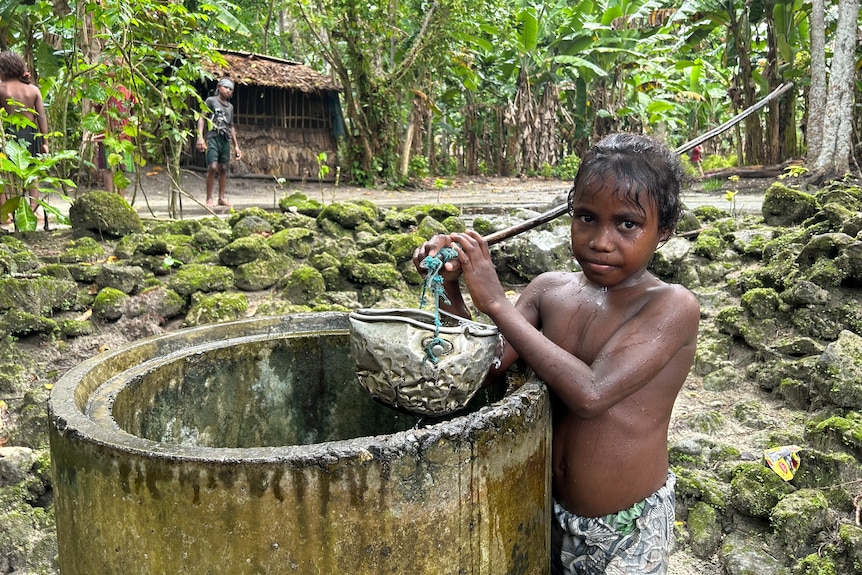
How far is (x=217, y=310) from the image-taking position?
3.84 meters

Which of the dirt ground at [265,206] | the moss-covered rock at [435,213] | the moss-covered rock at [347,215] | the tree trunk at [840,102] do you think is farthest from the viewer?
the tree trunk at [840,102]

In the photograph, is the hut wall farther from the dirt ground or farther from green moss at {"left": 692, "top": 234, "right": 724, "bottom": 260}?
green moss at {"left": 692, "top": 234, "right": 724, "bottom": 260}

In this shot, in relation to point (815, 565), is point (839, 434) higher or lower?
higher

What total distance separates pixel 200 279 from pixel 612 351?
3210mm

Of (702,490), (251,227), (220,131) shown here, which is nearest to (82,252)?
(251,227)

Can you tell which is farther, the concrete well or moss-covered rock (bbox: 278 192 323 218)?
moss-covered rock (bbox: 278 192 323 218)

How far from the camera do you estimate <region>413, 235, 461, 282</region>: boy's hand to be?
1.50 meters

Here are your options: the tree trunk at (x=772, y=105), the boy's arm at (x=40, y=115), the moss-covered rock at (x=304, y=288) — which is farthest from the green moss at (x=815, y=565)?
the tree trunk at (x=772, y=105)

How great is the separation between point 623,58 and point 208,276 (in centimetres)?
1026

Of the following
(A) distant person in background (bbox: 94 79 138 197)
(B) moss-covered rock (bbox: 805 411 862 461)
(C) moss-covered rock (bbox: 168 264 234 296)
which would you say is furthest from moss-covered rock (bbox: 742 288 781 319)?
(A) distant person in background (bbox: 94 79 138 197)

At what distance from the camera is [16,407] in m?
3.18

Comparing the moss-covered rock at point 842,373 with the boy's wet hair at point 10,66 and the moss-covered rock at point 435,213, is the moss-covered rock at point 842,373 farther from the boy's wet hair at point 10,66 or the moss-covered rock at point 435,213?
the boy's wet hair at point 10,66

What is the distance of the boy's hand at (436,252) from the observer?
150 centimetres

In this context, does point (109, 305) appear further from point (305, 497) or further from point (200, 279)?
point (305, 497)
